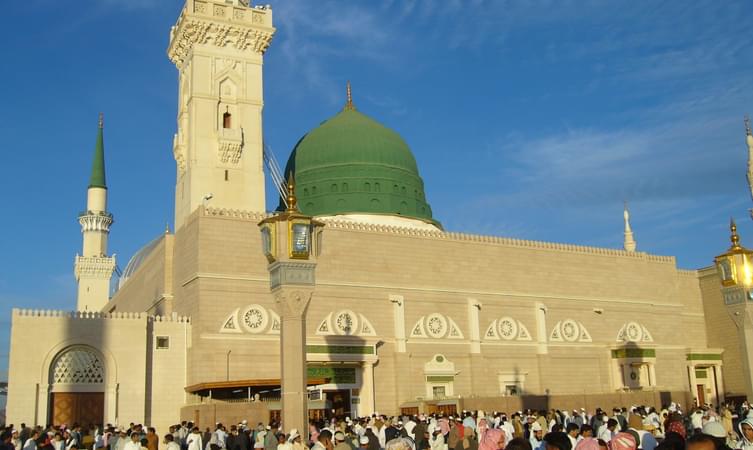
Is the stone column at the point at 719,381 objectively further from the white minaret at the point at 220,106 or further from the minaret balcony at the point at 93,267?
the minaret balcony at the point at 93,267

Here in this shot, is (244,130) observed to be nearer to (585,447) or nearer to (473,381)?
(473,381)

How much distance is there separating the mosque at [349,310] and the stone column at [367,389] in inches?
1.7

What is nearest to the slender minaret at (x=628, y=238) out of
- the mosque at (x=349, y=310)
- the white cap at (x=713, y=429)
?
the mosque at (x=349, y=310)

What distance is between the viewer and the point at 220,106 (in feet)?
92.3

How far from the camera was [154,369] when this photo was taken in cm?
2322

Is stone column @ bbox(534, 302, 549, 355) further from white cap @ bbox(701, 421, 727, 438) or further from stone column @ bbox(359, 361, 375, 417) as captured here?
white cap @ bbox(701, 421, 727, 438)

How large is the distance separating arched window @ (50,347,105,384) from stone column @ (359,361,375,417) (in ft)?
24.9

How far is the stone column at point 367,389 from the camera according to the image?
2494 centimetres

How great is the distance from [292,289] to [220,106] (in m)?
16.4

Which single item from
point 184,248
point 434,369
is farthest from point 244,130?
point 434,369

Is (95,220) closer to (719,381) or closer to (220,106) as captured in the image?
(220,106)

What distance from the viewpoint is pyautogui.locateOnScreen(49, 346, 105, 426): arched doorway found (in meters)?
22.0

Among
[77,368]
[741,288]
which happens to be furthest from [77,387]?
[741,288]

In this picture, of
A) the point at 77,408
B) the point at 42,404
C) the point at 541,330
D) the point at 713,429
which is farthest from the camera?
the point at 541,330
